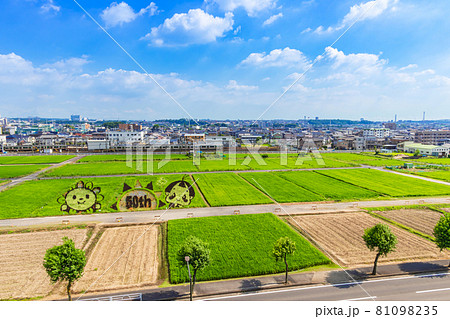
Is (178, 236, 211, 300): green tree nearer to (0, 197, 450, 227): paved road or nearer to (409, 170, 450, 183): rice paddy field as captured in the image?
(0, 197, 450, 227): paved road

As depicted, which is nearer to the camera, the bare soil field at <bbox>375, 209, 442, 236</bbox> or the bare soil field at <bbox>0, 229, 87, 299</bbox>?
the bare soil field at <bbox>0, 229, 87, 299</bbox>

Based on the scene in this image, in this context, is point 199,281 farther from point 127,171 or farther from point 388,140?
point 388,140

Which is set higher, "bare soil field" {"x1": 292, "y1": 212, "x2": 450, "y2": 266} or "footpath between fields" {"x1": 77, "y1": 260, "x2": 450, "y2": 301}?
"bare soil field" {"x1": 292, "y1": 212, "x2": 450, "y2": 266}

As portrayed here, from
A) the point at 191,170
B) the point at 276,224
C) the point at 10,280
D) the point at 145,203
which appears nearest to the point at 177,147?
the point at 191,170

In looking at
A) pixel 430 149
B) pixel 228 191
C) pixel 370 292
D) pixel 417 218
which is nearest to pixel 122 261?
pixel 370 292

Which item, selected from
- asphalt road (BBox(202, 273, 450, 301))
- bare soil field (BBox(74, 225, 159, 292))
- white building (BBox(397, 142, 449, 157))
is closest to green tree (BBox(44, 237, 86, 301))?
bare soil field (BBox(74, 225, 159, 292))

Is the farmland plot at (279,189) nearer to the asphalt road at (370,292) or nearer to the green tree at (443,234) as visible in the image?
the green tree at (443,234)
